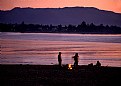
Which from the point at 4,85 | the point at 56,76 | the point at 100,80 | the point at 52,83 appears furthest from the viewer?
the point at 56,76

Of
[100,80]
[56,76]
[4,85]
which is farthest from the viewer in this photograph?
[56,76]

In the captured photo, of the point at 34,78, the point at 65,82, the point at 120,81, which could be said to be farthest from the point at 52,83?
the point at 120,81

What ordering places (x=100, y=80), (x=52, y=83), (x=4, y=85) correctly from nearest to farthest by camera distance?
1. (x=4, y=85)
2. (x=52, y=83)
3. (x=100, y=80)

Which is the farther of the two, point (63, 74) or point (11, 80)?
point (63, 74)

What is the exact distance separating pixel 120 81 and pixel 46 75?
586 centimetres

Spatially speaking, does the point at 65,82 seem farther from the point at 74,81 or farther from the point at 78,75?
the point at 78,75

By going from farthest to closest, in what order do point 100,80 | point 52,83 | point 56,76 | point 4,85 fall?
point 56,76 → point 100,80 → point 52,83 → point 4,85

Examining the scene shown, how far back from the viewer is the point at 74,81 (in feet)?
66.1

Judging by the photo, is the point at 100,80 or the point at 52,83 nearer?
the point at 52,83

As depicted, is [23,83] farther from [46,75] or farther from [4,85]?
[46,75]

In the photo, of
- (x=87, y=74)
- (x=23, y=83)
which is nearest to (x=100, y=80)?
(x=87, y=74)

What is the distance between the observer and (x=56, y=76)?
22.5 meters

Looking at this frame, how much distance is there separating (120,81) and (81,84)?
2441 millimetres

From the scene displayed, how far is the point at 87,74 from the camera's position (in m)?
23.8
